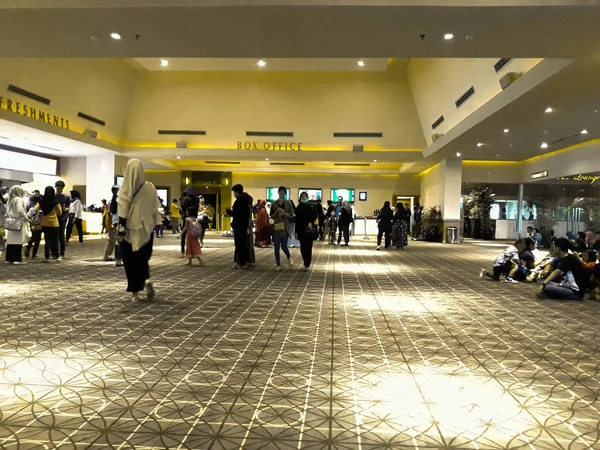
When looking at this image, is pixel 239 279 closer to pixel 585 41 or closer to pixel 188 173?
pixel 585 41

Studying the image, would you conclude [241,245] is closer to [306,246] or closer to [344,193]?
[306,246]

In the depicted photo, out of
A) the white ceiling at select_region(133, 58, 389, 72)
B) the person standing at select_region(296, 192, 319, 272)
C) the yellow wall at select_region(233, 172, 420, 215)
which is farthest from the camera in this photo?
the yellow wall at select_region(233, 172, 420, 215)

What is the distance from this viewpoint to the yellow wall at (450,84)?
1203 cm

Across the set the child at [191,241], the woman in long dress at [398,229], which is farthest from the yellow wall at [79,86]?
the woman in long dress at [398,229]

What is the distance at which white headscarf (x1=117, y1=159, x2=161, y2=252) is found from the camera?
18.7 ft

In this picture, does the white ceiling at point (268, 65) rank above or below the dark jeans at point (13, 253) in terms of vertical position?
above

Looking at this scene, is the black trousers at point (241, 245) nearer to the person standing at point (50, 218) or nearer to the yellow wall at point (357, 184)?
the person standing at point (50, 218)

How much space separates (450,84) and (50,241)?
40.0 feet

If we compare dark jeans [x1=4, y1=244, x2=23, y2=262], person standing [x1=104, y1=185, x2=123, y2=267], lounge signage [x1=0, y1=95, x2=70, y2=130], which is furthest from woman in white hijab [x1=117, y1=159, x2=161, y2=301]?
lounge signage [x1=0, y1=95, x2=70, y2=130]

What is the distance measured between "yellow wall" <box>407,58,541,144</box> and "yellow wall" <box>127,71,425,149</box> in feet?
4.09

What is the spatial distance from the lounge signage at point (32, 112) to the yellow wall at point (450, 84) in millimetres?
12870

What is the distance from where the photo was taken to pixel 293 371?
11.2ft

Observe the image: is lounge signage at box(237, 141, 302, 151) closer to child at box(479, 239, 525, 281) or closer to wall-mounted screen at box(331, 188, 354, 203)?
wall-mounted screen at box(331, 188, 354, 203)

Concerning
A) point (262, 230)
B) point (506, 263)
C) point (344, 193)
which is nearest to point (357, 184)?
point (344, 193)
